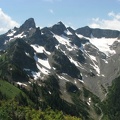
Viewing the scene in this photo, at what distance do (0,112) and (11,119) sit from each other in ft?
41.1

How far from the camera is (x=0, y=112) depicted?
18575cm

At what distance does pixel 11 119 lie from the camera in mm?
195750
